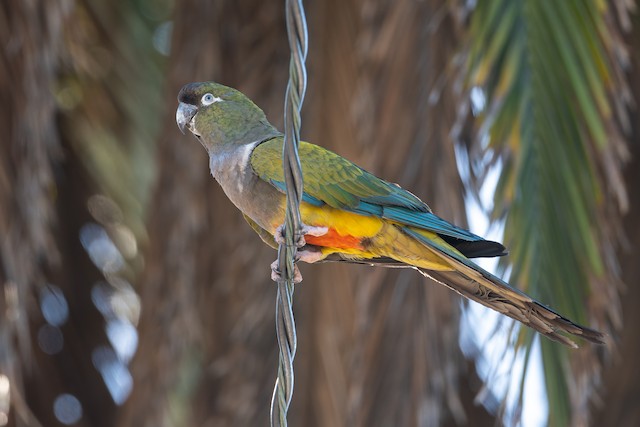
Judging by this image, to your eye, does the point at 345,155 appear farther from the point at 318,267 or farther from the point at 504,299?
the point at 504,299

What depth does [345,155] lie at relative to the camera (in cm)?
523

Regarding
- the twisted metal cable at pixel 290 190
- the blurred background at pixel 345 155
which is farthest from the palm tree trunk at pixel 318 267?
the twisted metal cable at pixel 290 190

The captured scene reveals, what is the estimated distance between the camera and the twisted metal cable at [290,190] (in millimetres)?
2502

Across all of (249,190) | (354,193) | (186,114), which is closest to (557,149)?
(354,193)

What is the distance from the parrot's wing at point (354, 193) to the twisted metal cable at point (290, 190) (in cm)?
60

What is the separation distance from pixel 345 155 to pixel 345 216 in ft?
6.09

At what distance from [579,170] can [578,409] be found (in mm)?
853

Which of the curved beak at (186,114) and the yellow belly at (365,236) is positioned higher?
the curved beak at (186,114)

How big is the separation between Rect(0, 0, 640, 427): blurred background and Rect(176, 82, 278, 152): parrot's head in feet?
2.87

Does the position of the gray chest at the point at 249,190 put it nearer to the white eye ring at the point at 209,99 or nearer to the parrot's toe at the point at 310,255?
the parrot's toe at the point at 310,255

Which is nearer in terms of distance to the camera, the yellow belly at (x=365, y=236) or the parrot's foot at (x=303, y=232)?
the parrot's foot at (x=303, y=232)

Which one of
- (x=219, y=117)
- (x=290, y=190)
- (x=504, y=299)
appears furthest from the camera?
(x=219, y=117)

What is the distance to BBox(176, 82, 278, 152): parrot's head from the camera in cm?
362

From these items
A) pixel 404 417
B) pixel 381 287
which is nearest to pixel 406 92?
pixel 381 287
